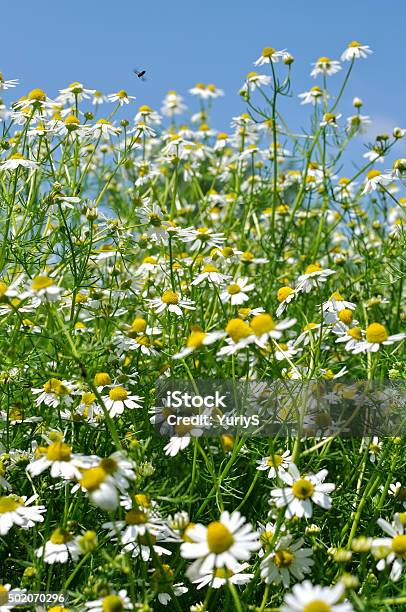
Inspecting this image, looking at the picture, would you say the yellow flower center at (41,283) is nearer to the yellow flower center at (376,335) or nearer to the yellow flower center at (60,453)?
the yellow flower center at (60,453)

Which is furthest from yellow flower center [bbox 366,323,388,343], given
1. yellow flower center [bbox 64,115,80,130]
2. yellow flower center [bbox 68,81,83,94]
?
yellow flower center [bbox 68,81,83,94]

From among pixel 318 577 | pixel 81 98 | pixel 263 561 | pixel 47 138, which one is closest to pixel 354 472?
pixel 318 577

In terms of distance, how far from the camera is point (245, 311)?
7.90 ft

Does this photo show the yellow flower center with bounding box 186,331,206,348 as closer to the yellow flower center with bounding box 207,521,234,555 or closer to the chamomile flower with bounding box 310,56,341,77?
the yellow flower center with bounding box 207,521,234,555

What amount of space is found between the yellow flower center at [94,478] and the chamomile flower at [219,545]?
0.21 m

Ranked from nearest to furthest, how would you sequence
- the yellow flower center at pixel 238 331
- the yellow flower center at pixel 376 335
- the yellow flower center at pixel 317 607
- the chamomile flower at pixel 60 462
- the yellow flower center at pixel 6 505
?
1. the yellow flower center at pixel 317 607
2. the chamomile flower at pixel 60 462
3. the yellow flower center at pixel 238 331
4. the yellow flower center at pixel 6 505
5. the yellow flower center at pixel 376 335

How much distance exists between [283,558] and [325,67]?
3077 mm

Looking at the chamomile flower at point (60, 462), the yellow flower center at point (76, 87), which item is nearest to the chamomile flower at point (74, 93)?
the yellow flower center at point (76, 87)

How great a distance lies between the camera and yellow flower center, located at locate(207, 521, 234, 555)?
1481 mm

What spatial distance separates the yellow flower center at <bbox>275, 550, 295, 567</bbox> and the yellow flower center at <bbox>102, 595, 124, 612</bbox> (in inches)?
18.3

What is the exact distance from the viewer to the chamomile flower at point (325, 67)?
13.5 feet

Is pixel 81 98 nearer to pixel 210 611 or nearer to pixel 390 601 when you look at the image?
pixel 210 611

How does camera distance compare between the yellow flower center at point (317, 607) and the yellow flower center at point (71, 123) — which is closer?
the yellow flower center at point (317, 607)

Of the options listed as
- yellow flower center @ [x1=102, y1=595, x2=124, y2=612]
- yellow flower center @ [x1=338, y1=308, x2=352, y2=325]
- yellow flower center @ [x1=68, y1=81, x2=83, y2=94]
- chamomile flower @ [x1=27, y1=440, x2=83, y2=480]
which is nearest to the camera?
yellow flower center @ [x1=102, y1=595, x2=124, y2=612]
